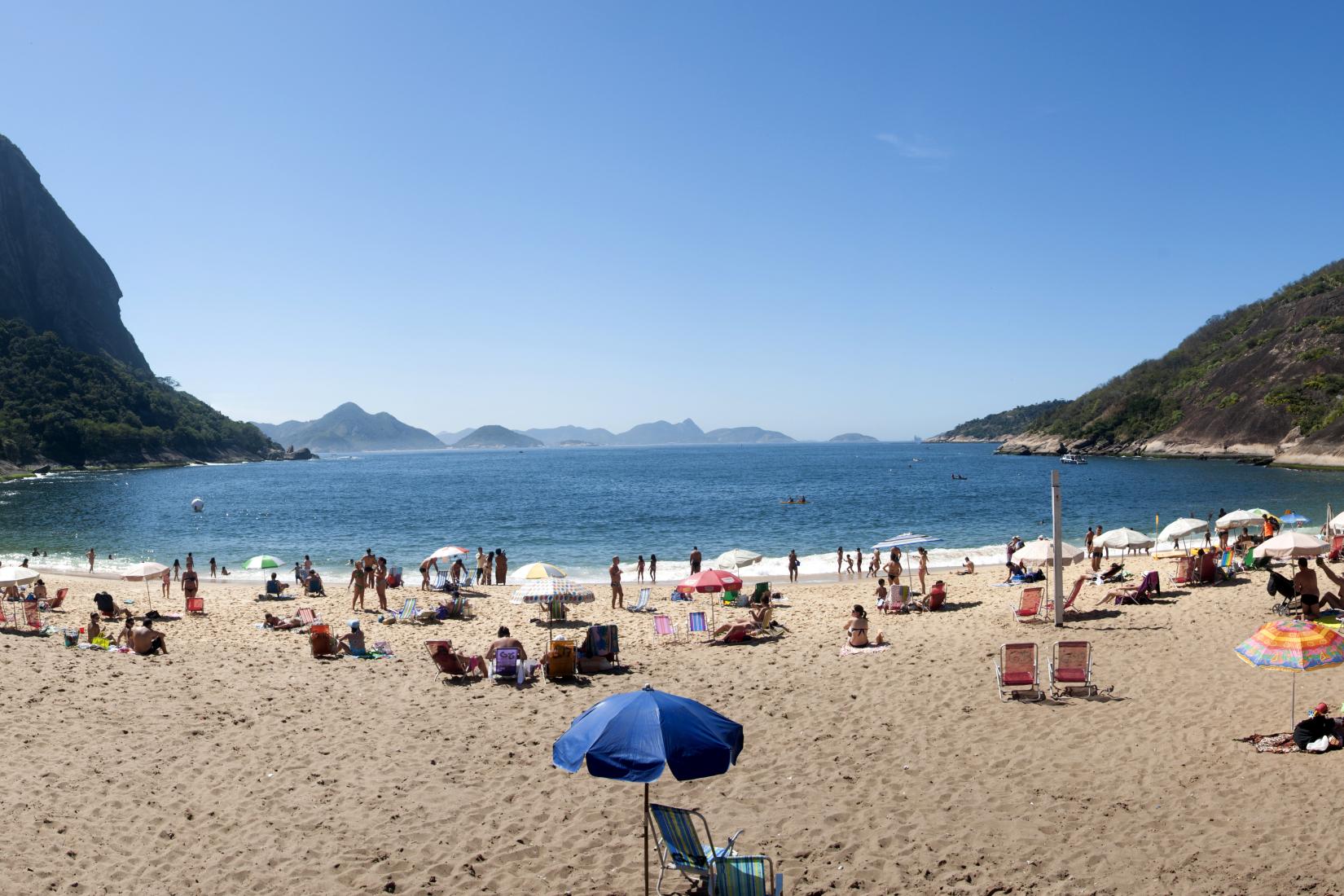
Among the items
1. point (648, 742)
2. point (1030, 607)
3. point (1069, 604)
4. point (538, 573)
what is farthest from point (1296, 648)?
point (538, 573)

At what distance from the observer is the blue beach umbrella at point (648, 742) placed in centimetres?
569

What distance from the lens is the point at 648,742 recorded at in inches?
227

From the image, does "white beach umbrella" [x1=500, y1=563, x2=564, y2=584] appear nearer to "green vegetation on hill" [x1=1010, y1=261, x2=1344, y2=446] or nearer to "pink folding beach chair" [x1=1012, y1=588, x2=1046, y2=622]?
"pink folding beach chair" [x1=1012, y1=588, x2=1046, y2=622]

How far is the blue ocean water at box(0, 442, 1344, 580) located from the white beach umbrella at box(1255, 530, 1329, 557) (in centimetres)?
1435

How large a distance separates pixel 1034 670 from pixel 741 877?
6636mm

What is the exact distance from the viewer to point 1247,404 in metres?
98.2

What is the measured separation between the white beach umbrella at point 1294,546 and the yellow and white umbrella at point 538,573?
16058 millimetres

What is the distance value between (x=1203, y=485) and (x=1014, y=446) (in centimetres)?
9648

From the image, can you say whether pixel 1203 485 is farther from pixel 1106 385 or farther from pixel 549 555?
pixel 1106 385

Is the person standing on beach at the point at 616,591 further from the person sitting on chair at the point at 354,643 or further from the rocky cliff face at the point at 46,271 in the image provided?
the rocky cliff face at the point at 46,271

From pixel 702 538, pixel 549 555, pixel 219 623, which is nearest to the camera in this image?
pixel 219 623

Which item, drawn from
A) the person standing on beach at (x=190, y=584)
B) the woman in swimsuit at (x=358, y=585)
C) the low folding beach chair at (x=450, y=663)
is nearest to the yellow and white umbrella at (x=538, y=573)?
the woman in swimsuit at (x=358, y=585)

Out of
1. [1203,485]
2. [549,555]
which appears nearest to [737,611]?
[549,555]

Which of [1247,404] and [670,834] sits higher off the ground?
[1247,404]
